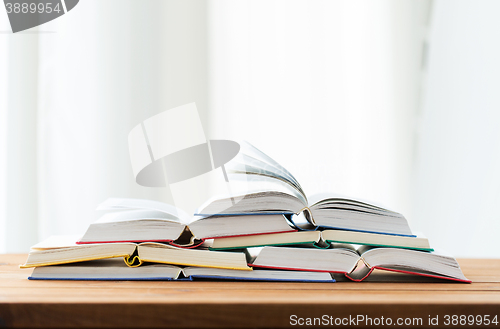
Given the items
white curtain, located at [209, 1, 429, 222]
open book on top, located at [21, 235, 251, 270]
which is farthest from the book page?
white curtain, located at [209, 1, 429, 222]

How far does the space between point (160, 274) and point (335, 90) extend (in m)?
1.01

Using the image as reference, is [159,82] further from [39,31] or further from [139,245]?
[139,245]

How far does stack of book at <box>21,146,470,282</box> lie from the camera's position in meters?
0.65

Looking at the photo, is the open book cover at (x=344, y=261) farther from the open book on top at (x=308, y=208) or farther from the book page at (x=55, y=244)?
the book page at (x=55, y=244)

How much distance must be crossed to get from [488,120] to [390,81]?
370 millimetres

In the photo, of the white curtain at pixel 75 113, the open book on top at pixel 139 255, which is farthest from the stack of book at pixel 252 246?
the white curtain at pixel 75 113

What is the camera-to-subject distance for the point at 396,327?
0.51m

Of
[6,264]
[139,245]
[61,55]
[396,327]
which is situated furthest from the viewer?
[61,55]

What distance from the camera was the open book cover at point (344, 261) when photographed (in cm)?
66

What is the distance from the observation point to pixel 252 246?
663mm

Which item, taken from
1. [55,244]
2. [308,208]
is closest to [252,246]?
[308,208]

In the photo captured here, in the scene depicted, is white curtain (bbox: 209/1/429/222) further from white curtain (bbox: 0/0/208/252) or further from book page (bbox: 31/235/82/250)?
book page (bbox: 31/235/82/250)

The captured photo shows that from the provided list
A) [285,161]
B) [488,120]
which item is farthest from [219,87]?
[488,120]

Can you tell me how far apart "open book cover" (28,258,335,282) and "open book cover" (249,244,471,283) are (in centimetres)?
1
